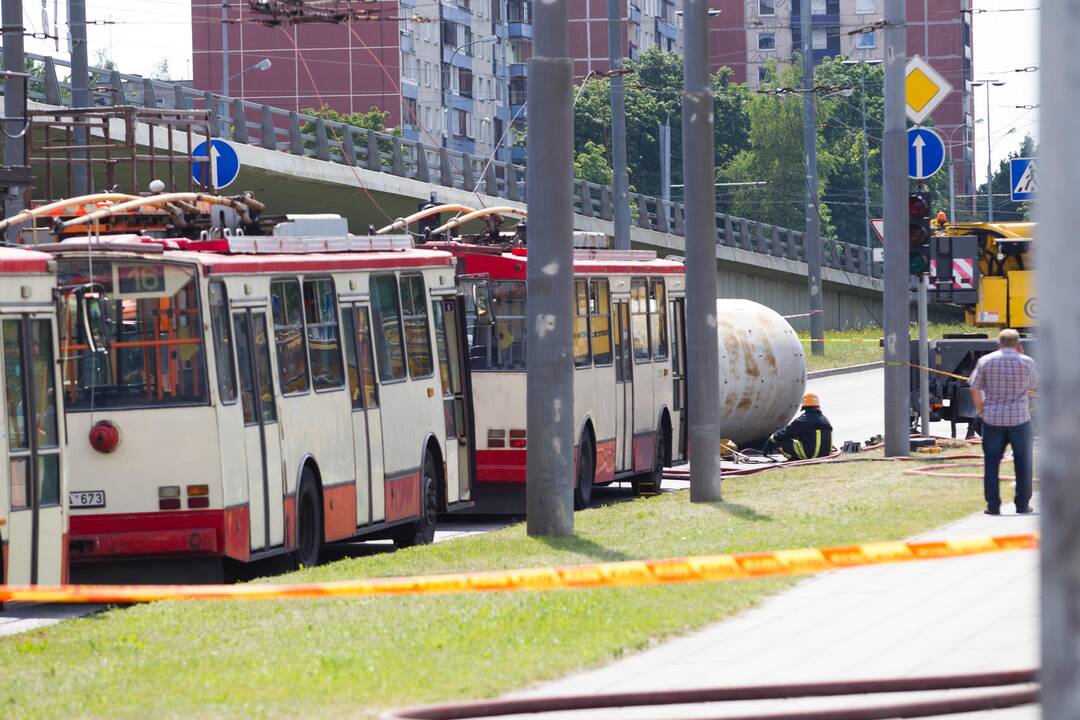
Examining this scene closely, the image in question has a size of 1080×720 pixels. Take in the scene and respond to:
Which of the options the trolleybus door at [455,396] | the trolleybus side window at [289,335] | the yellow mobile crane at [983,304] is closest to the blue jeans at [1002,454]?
the trolleybus door at [455,396]

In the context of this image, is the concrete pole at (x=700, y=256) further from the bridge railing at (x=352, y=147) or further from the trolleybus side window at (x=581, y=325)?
the bridge railing at (x=352, y=147)

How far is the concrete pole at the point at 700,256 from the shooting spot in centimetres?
1894

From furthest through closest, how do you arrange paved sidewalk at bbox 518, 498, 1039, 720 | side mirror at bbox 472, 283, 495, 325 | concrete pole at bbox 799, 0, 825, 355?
concrete pole at bbox 799, 0, 825, 355 → side mirror at bbox 472, 283, 495, 325 → paved sidewalk at bbox 518, 498, 1039, 720

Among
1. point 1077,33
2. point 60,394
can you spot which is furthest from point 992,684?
point 60,394

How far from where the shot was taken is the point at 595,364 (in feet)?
72.8

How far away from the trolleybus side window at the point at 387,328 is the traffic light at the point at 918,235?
837cm

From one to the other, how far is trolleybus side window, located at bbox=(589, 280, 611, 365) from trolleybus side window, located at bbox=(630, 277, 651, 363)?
76 centimetres

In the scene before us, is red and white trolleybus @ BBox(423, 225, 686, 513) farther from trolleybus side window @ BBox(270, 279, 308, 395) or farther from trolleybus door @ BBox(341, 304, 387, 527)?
trolleybus side window @ BBox(270, 279, 308, 395)

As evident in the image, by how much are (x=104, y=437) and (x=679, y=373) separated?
12.2m

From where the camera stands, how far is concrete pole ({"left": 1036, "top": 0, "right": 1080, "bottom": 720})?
3.14 meters

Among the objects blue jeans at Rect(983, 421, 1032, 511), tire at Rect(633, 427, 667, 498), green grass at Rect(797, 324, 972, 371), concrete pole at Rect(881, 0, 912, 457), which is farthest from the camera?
green grass at Rect(797, 324, 972, 371)

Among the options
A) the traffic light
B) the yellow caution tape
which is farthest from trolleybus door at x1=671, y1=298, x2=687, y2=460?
the yellow caution tape

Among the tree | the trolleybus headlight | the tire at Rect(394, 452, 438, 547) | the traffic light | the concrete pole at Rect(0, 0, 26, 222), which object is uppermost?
the tree

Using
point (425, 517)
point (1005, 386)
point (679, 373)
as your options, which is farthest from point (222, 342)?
point (679, 373)
